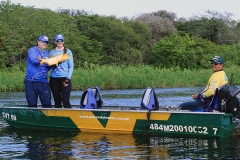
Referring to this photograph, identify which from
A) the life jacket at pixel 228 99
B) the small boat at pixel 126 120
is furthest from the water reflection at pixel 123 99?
the life jacket at pixel 228 99

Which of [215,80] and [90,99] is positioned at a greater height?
[215,80]

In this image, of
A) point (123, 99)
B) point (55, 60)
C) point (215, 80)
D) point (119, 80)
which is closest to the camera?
point (215, 80)

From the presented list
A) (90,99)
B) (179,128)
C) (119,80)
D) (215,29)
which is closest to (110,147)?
(179,128)

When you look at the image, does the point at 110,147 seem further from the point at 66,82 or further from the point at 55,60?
the point at 55,60

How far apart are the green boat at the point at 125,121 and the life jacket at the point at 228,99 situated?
21 cm

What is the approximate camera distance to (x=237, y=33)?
219 feet

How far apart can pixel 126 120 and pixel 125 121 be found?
38 mm

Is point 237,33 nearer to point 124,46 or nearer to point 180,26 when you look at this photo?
point 180,26

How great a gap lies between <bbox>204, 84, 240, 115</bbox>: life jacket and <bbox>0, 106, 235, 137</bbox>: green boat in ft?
0.70

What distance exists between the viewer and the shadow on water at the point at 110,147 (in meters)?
9.13

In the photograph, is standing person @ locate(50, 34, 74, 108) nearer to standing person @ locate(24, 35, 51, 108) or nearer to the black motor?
standing person @ locate(24, 35, 51, 108)

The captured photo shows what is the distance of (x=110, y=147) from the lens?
9945 mm

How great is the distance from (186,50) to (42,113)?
46140 millimetres

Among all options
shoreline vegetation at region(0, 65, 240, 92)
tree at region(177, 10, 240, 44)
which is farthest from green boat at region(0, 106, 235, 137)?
tree at region(177, 10, 240, 44)
